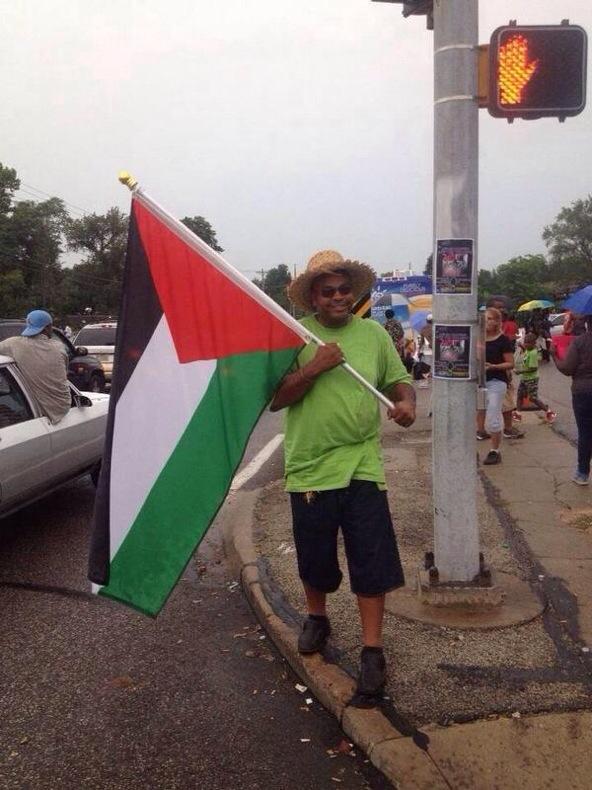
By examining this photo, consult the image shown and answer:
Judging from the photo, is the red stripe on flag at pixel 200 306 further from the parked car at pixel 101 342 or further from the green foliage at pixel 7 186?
the green foliage at pixel 7 186

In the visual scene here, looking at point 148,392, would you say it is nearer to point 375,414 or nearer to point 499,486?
point 375,414

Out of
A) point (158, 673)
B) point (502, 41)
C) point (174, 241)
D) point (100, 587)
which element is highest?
Answer: point (502, 41)

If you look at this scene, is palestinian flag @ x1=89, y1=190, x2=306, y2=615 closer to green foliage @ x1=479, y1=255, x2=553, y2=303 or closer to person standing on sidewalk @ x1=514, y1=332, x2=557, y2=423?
person standing on sidewalk @ x1=514, y1=332, x2=557, y2=423

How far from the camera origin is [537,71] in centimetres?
387

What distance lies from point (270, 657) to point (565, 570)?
6.72ft

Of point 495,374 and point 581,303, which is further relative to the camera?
point 495,374

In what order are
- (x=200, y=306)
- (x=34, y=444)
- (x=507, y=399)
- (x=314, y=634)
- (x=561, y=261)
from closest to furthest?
(x=200, y=306) < (x=314, y=634) < (x=34, y=444) < (x=507, y=399) < (x=561, y=261)

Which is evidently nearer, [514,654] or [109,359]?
[514,654]

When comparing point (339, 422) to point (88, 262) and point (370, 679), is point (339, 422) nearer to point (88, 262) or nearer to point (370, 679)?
point (370, 679)

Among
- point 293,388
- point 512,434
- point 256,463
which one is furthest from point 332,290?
point 512,434

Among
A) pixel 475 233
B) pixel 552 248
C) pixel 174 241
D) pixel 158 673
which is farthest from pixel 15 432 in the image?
pixel 552 248

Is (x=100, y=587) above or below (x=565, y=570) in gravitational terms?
above

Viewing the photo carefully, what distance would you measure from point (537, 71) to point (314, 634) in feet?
10.2

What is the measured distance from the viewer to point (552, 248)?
4242 inches
